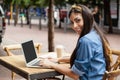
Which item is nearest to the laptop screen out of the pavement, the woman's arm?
the woman's arm

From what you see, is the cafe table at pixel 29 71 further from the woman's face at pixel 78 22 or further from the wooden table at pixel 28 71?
the woman's face at pixel 78 22

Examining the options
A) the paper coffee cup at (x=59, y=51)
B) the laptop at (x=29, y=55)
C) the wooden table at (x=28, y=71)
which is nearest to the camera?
the wooden table at (x=28, y=71)

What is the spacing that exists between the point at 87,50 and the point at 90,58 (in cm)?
10

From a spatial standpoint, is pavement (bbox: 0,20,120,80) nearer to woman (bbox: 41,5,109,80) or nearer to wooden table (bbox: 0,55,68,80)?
wooden table (bbox: 0,55,68,80)

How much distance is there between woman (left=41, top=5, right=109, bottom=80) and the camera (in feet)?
13.1

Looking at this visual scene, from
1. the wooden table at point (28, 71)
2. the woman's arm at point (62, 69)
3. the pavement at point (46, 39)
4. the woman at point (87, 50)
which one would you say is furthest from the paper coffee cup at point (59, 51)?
the pavement at point (46, 39)

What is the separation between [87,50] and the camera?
13.0ft

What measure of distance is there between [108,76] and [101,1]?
24393 millimetres

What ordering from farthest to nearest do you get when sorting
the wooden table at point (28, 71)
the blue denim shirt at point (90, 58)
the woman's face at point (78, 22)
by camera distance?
the wooden table at point (28, 71) < the woman's face at point (78, 22) < the blue denim shirt at point (90, 58)

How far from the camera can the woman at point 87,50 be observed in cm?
399

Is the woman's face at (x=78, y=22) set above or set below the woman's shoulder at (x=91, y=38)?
above

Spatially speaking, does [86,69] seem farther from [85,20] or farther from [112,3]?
[112,3]

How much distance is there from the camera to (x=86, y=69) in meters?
4.04

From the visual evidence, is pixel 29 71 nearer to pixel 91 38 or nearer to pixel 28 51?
pixel 28 51
